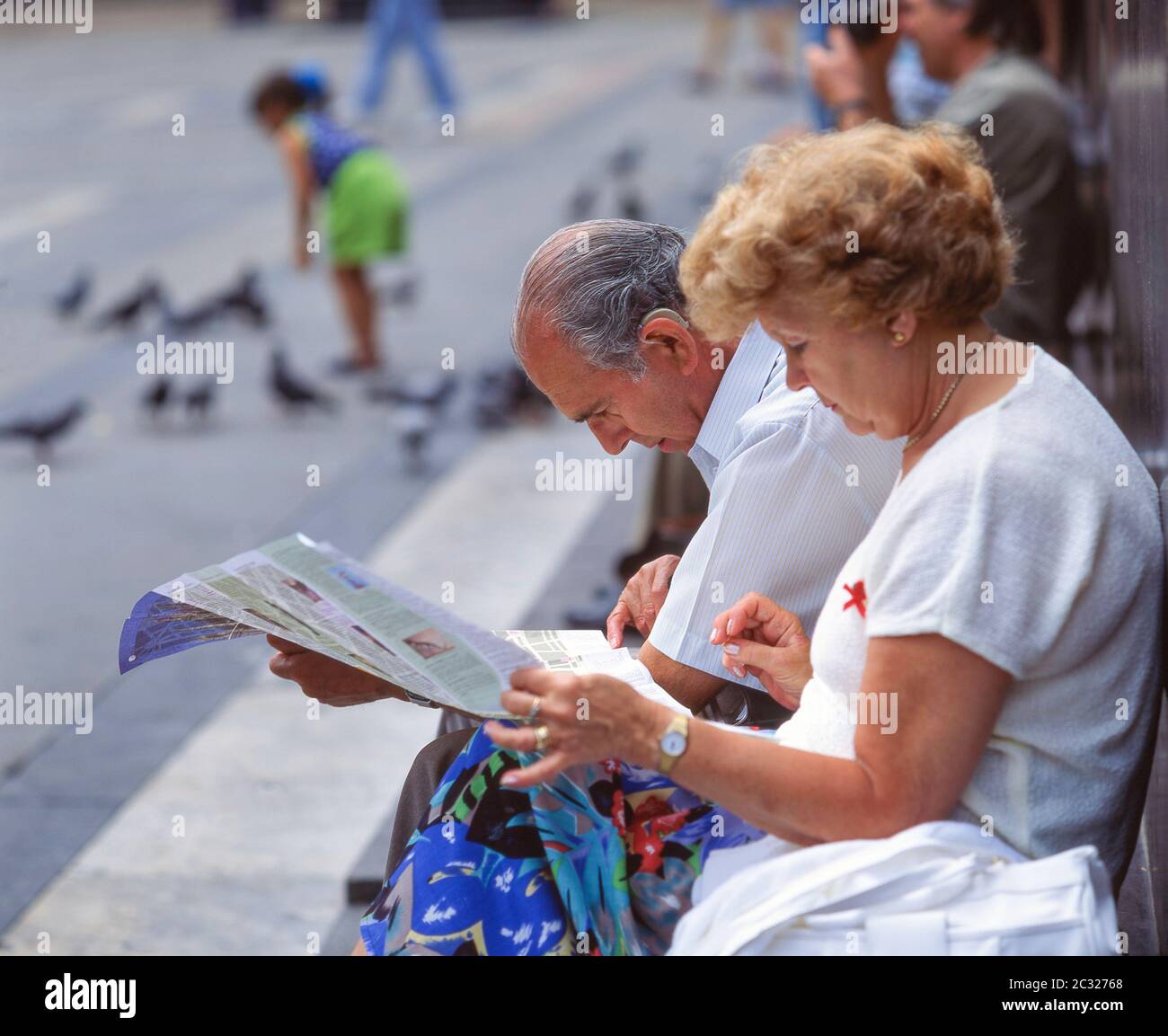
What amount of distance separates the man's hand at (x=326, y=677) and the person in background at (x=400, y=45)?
15.2 m

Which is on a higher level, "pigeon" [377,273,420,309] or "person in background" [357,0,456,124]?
"person in background" [357,0,456,124]

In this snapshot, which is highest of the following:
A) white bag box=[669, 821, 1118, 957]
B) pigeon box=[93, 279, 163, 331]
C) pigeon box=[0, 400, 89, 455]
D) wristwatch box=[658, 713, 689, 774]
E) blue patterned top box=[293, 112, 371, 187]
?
blue patterned top box=[293, 112, 371, 187]

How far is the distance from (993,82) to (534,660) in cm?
370

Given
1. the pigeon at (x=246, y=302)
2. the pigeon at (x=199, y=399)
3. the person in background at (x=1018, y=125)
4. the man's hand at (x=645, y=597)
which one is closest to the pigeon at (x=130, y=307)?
the pigeon at (x=246, y=302)

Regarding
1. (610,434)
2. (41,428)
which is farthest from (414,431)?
(610,434)

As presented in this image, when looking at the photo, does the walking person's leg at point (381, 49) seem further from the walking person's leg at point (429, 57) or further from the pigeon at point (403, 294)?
the pigeon at point (403, 294)

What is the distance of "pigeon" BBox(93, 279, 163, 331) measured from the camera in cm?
938

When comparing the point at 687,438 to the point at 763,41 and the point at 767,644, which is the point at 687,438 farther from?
the point at 763,41

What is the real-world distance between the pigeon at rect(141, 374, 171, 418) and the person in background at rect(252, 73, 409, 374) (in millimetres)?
1225

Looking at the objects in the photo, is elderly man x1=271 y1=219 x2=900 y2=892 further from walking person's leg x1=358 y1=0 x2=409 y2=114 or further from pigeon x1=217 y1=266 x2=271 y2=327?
walking person's leg x1=358 y1=0 x2=409 y2=114

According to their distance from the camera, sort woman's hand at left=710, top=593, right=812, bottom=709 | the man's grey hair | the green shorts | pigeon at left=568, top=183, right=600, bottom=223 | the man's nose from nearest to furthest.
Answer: woman's hand at left=710, top=593, right=812, bottom=709, the man's grey hair, the man's nose, the green shorts, pigeon at left=568, top=183, right=600, bottom=223

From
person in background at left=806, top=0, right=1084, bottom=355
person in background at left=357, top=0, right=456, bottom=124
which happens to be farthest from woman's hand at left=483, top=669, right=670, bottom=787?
person in background at left=357, top=0, right=456, bottom=124
